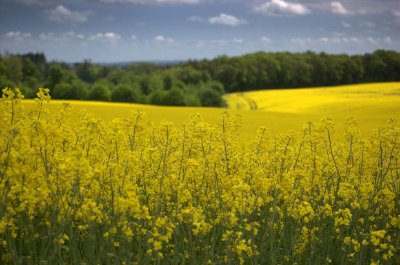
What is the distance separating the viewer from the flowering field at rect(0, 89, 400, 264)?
4.25m

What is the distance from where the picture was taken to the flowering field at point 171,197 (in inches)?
167

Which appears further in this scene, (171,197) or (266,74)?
(266,74)

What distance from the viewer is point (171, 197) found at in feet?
20.7

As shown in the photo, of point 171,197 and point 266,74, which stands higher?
point 266,74

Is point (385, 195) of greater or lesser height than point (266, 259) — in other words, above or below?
above

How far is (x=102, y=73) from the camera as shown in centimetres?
12631

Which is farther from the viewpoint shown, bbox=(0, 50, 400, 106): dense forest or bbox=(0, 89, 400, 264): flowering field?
bbox=(0, 50, 400, 106): dense forest

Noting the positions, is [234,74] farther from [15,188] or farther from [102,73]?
[15,188]

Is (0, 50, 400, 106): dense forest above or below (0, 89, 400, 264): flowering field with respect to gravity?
above

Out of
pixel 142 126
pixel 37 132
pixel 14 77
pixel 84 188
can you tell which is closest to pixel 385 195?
pixel 142 126

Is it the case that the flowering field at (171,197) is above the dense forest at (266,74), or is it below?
below

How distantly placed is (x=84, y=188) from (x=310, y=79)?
7654cm

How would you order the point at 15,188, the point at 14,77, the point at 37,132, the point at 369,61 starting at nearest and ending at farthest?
the point at 15,188, the point at 37,132, the point at 369,61, the point at 14,77

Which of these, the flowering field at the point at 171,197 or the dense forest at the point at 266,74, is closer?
the flowering field at the point at 171,197
